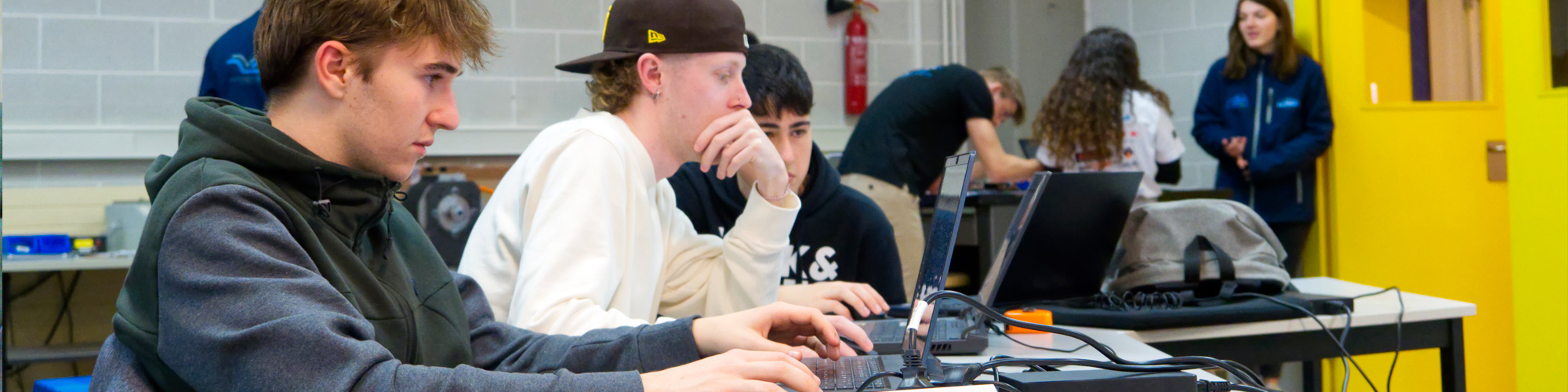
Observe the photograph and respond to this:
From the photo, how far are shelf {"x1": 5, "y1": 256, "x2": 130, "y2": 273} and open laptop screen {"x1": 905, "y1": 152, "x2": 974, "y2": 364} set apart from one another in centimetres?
263

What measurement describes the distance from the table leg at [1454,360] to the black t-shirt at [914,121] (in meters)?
1.54

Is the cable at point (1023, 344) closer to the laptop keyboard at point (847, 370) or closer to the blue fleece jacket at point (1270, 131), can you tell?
the laptop keyboard at point (847, 370)

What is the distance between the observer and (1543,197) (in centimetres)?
269

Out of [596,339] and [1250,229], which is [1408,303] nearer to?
[1250,229]

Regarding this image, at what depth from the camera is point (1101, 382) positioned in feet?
2.83

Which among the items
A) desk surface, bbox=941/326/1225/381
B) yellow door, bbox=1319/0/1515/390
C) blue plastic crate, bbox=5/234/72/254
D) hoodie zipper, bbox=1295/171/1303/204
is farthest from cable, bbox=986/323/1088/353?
blue plastic crate, bbox=5/234/72/254

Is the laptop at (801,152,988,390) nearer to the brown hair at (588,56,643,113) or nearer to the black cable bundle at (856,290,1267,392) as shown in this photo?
the black cable bundle at (856,290,1267,392)

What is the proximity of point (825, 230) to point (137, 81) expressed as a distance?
2.94 metres

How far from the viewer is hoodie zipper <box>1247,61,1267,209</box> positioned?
154 inches

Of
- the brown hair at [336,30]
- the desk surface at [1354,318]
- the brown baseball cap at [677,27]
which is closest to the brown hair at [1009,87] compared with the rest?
the desk surface at [1354,318]

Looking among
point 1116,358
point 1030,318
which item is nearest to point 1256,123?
point 1030,318

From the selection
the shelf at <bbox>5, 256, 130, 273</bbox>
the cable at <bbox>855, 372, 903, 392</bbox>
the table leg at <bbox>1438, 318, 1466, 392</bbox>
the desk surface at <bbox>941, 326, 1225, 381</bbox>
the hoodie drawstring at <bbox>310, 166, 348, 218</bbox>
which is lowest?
the table leg at <bbox>1438, 318, 1466, 392</bbox>

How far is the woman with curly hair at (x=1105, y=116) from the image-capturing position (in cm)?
377

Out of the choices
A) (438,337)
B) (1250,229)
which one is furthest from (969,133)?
(438,337)
